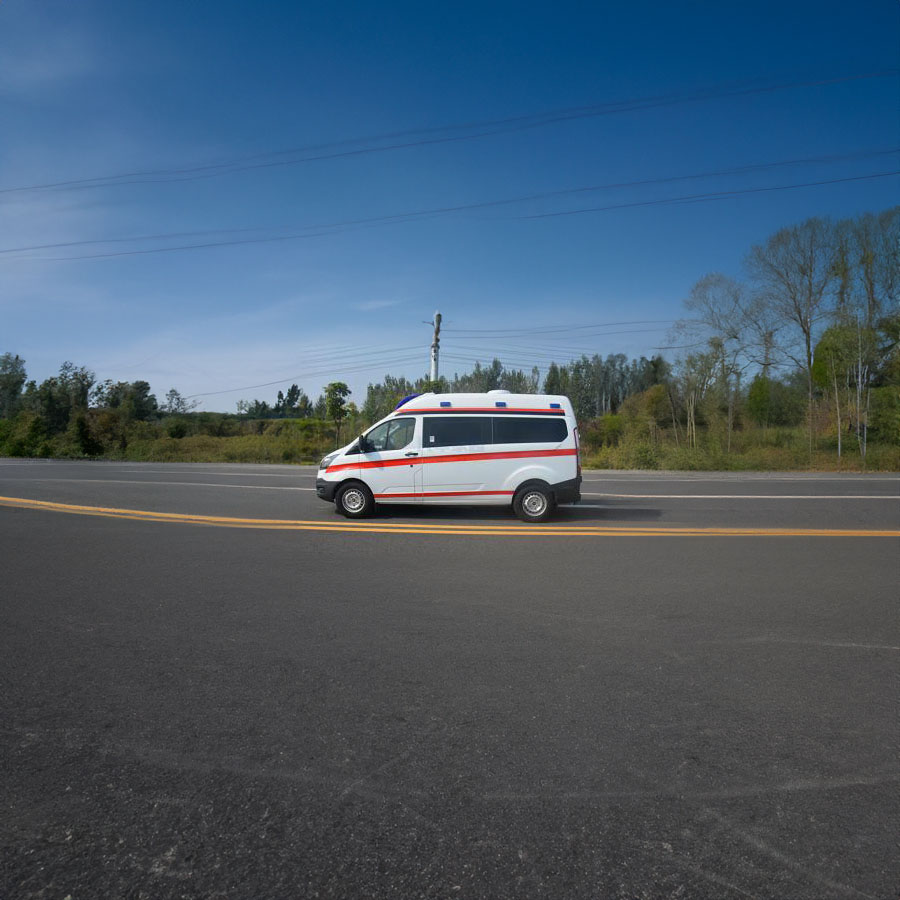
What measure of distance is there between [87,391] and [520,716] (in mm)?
59386

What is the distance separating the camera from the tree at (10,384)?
67.2m

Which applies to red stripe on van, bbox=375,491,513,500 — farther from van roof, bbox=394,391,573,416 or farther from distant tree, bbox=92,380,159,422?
Result: distant tree, bbox=92,380,159,422

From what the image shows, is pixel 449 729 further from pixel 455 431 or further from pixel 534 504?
pixel 455 431

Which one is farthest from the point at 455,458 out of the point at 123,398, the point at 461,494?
the point at 123,398

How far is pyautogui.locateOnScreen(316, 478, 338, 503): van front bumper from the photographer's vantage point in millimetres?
12703

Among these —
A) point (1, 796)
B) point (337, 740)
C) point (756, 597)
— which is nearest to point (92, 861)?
point (1, 796)

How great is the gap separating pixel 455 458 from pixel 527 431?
1.38 meters

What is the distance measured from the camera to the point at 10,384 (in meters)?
76.9

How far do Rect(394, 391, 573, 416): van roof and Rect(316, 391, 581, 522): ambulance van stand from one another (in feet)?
0.07

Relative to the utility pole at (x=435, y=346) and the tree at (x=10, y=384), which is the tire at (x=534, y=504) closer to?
the utility pole at (x=435, y=346)

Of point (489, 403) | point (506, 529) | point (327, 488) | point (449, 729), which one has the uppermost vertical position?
point (489, 403)

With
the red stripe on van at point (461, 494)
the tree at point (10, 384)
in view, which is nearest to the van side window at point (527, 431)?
the red stripe on van at point (461, 494)

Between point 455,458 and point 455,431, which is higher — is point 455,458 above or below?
below

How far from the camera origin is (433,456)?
1253 centimetres
